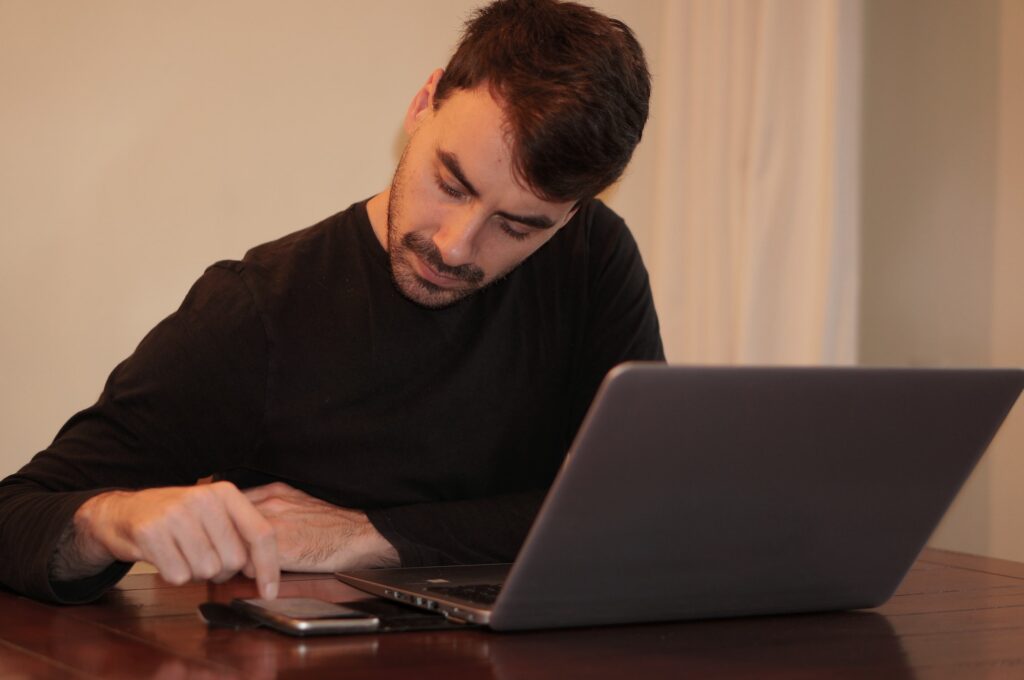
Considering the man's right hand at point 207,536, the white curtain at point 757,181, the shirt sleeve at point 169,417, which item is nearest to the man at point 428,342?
the shirt sleeve at point 169,417

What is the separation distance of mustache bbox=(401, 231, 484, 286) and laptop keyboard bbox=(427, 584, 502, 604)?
501mm

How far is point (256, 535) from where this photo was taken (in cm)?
93

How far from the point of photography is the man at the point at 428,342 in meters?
1.34

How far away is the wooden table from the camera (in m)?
0.78

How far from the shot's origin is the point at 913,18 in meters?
2.56

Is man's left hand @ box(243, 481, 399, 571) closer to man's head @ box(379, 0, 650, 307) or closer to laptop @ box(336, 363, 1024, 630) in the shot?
laptop @ box(336, 363, 1024, 630)

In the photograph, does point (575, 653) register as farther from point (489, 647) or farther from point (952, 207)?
point (952, 207)

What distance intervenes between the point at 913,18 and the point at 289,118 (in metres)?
1.34

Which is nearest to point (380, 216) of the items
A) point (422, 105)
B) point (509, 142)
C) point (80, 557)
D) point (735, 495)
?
point (422, 105)

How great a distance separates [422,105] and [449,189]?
19cm

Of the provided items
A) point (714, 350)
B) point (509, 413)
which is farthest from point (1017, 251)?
point (509, 413)

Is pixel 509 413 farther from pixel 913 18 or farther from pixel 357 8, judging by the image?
pixel 913 18

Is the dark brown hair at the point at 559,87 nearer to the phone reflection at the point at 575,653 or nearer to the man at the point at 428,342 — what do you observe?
the man at the point at 428,342

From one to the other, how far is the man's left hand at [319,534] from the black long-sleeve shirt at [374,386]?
0.03m
